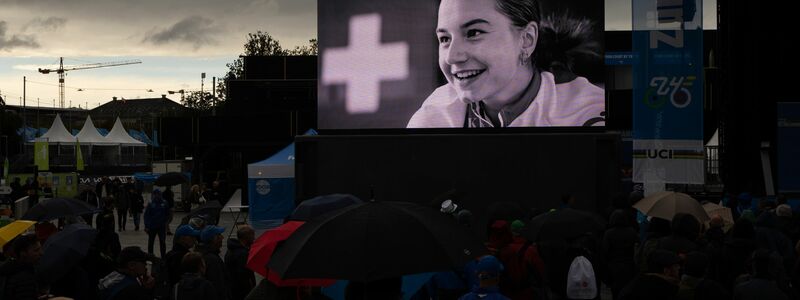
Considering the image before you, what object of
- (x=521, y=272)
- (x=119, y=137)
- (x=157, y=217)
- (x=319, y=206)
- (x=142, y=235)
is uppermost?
(x=119, y=137)

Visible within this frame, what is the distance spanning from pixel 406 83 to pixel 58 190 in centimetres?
2454

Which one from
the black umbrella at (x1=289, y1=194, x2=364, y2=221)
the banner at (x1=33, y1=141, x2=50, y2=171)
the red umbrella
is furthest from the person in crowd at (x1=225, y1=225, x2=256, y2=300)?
the banner at (x1=33, y1=141, x2=50, y2=171)

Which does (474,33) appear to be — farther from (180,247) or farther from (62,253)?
(62,253)

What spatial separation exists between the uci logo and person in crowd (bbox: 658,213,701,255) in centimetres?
871

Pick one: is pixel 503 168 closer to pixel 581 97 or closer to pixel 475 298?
pixel 581 97

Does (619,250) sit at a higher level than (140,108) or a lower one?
lower

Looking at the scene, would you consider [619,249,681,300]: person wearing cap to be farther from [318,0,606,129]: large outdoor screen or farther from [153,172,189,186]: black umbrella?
[153,172,189,186]: black umbrella

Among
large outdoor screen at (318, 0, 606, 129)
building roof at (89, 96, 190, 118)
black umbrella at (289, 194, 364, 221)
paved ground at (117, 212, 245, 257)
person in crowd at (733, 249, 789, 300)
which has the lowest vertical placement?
paved ground at (117, 212, 245, 257)

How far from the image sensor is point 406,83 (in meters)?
21.7

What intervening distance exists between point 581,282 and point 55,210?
771cm

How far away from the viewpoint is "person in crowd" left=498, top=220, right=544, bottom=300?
8852mm

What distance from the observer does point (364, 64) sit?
22.1 meters

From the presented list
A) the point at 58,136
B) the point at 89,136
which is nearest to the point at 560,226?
the point at 58,136

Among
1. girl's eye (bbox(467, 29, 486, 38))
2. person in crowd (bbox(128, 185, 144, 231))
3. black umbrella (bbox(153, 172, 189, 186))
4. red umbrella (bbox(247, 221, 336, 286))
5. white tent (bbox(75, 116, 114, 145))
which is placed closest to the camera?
red umbrella (bbox(247, 221, 336, 286))
